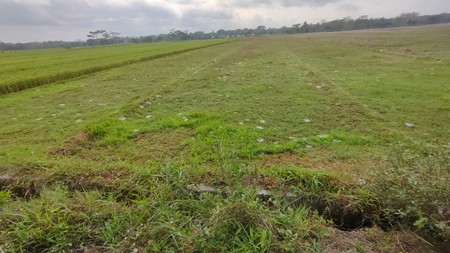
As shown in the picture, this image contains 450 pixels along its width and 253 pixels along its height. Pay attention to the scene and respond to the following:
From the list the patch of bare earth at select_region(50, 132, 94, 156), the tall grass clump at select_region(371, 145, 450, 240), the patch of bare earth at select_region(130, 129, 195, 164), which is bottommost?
the patch of bare earth at select_region(130, 129, 195, 164)

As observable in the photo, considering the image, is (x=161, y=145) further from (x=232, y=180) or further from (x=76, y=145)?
(x=232, y=180)

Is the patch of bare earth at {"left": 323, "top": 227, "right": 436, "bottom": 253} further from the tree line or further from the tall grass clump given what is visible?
the tree line

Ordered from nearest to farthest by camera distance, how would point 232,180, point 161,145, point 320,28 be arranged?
point 232,180, point 161,145, point 320,28

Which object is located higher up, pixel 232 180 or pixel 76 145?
pixel 232 180

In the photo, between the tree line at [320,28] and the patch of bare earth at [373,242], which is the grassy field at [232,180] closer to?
the patch of bare earth at [373,242]

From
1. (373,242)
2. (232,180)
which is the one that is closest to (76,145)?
(232,180)

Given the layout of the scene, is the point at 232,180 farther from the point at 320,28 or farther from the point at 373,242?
the point at 320,28

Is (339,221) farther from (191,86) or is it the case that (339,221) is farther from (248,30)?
(248,30)

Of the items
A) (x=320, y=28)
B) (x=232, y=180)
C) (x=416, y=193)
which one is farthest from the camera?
(x=320, y=28)

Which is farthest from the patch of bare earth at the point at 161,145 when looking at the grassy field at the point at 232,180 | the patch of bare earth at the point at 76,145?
the patch of bare earth at the point at 76,145

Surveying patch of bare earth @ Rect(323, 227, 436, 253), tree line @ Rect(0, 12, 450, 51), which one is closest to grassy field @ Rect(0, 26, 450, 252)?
patch of bare earth @ Rect(323, 227, 436, 253)

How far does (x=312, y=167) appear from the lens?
3547 millimetres

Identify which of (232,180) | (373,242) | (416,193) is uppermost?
(416,193)

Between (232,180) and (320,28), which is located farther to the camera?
(320,28)
